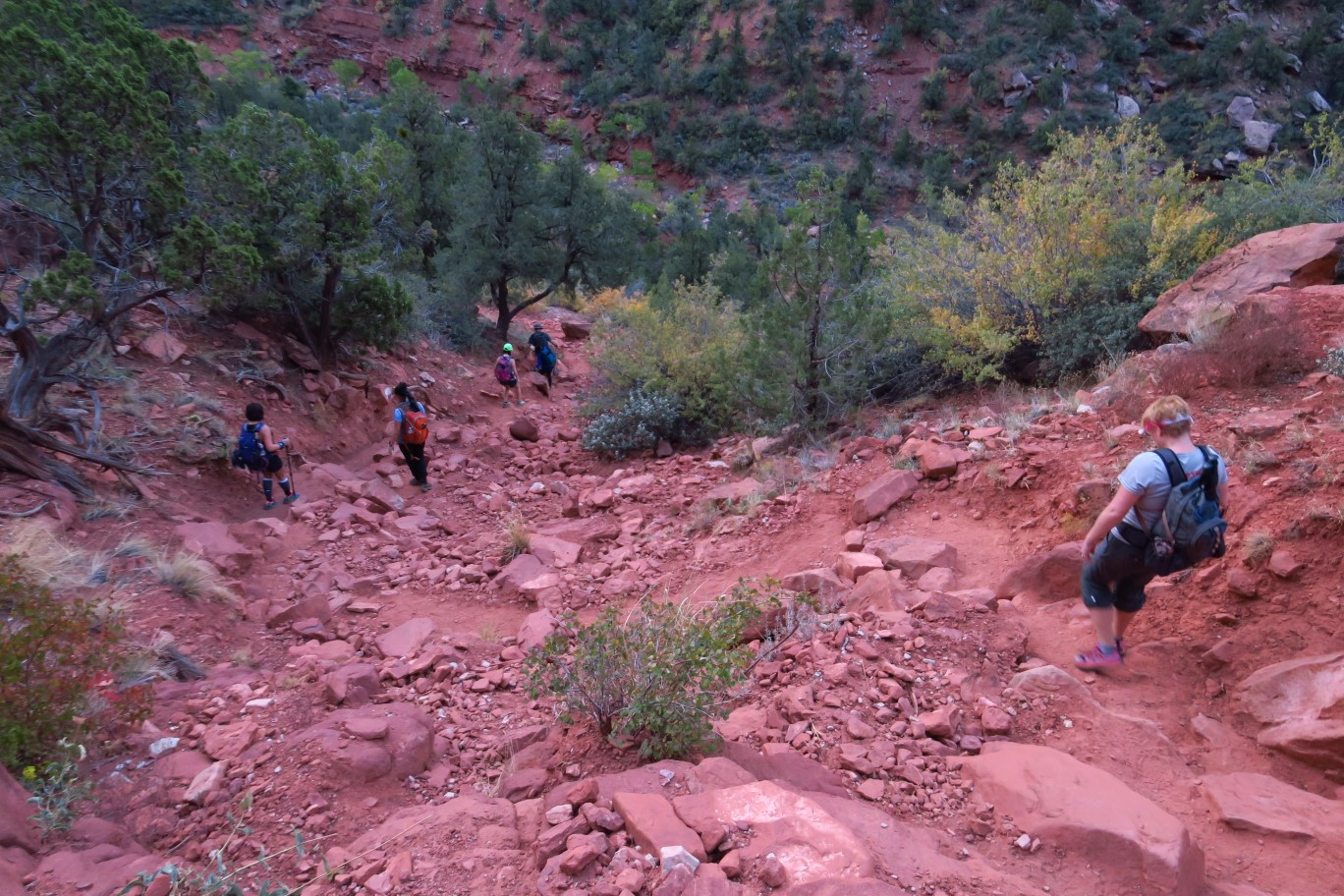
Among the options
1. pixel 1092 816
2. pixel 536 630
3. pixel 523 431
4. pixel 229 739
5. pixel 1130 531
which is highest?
pixel 1130 531

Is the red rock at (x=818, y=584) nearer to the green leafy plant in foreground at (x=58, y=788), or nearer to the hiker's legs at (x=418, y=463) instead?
the green leafy plant in foreground at (x=58, y=788)

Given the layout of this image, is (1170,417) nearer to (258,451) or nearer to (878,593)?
(878,593)

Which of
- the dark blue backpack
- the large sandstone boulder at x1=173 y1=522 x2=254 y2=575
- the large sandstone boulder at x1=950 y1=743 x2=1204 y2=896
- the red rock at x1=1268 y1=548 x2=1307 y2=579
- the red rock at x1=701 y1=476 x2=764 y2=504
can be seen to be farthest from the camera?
the dark blue backpack

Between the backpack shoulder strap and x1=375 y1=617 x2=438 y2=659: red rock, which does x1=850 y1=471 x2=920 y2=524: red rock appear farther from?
x1=375 y1=617 x2=438 y2=659: red rock

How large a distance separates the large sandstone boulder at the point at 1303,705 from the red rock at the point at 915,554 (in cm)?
185

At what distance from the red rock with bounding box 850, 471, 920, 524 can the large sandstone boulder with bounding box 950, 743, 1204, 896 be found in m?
3.16

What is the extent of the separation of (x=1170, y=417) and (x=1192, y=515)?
48 cm

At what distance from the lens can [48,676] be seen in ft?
11.6

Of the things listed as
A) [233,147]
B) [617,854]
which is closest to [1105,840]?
[617,854]

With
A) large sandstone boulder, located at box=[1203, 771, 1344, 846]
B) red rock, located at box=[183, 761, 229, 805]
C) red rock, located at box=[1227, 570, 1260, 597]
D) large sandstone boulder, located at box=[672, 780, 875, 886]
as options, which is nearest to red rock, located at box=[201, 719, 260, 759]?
red rock, located at box=[183, 761, 229, 805]

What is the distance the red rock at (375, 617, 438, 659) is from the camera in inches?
195

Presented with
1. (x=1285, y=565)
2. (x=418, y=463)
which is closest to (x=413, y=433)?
(x=418, y=463)

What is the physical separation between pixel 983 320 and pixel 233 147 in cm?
1009

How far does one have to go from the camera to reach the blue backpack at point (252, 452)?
7.71m
